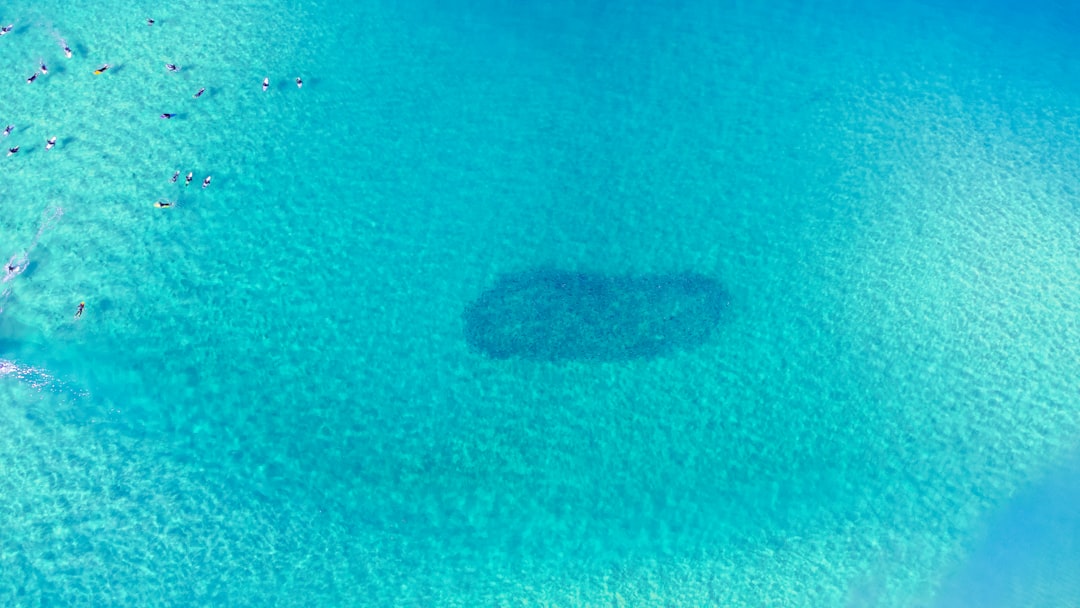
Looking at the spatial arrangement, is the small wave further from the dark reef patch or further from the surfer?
the dark reef patch

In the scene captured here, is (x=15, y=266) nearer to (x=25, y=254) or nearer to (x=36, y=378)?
(x=25, y=254)

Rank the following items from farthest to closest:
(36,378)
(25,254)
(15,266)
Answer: (25,254) → (15,266) → (36,378)

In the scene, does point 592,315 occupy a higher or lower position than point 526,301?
higher

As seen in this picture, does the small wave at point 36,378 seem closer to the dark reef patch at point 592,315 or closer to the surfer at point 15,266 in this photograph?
the surfer at point 15,266

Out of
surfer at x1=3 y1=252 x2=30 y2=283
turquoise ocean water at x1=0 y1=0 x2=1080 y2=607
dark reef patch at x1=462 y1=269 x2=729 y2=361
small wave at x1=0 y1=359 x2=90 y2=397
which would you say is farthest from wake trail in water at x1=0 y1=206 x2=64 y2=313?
dark reef patch at x1=462 y1=269 x2=729 y2=361

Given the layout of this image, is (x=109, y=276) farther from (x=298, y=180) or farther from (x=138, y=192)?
(x=298, y=180)

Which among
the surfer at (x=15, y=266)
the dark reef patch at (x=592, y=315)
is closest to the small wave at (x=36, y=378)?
the surfer at (x=15, y=266)

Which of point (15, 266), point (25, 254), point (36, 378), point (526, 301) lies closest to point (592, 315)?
point (526, 301)
